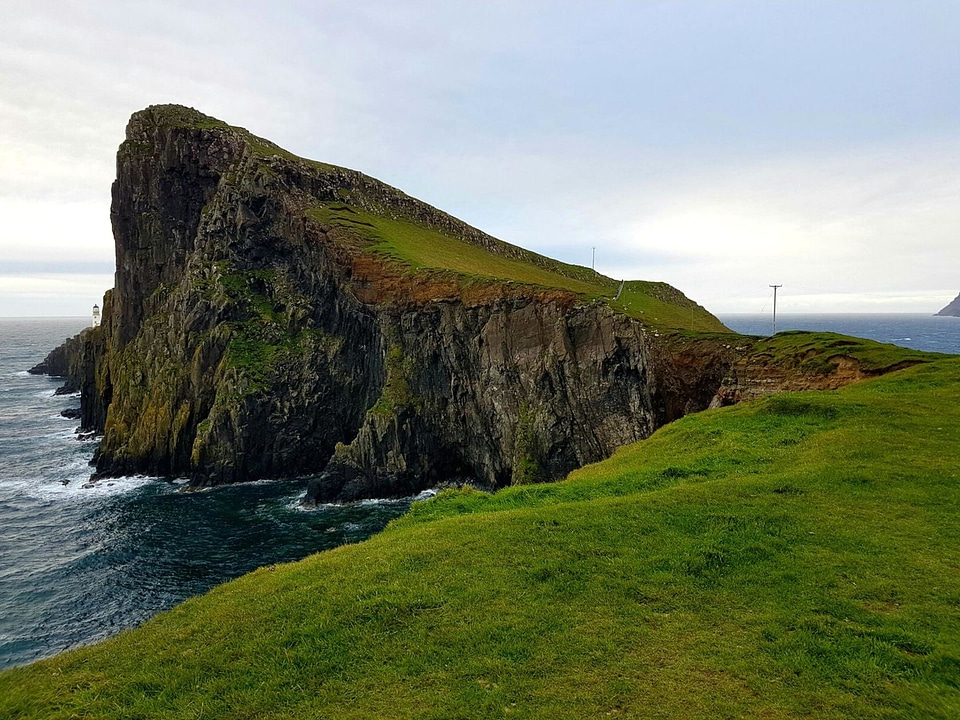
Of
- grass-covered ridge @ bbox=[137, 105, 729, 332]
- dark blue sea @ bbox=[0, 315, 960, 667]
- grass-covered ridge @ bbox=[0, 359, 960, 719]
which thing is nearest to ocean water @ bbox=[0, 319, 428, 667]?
dark blue sea @ bbox=[0, 315, 960, 667]

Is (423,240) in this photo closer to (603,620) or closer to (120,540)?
(120,540)

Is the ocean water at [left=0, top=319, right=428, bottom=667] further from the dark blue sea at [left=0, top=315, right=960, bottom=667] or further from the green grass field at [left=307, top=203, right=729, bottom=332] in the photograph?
the green grass field at [left=307, top=203, right=729, bottom=332]

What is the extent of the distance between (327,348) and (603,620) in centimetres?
5464

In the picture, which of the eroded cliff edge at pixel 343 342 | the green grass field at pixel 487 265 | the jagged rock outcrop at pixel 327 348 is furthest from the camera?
the green grass field at pixel 487 265

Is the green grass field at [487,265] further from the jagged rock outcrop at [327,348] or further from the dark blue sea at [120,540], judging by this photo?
the dark blue sea at [120,540]

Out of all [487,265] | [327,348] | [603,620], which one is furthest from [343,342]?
Answer: [603,620]

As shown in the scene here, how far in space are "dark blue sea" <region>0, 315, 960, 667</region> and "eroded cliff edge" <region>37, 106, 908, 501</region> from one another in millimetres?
4497

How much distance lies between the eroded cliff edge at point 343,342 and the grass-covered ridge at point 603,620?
20.0 meters

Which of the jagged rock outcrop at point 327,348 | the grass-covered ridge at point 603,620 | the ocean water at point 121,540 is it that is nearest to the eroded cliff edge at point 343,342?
the jagged rock outcrop at point 327,348

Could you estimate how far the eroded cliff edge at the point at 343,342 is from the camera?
42312mm

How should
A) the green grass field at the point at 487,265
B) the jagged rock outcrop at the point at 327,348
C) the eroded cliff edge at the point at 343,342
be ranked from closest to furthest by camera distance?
the eroded cliff edge at the point at 343,342, the jagged rock outcrop at the point at 327,348, the green grass field at the point at 487,265

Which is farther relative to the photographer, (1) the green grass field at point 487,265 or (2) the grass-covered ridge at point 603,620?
(1) the green grass field at point 487,265

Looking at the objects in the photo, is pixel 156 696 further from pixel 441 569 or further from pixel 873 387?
pixel 873 387

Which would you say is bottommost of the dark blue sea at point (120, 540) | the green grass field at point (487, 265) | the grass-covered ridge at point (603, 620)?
the dark blue sea at point (120, 540)
